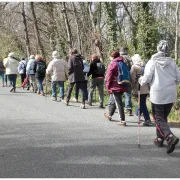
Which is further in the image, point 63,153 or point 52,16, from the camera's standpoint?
point 52,16

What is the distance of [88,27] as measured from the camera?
23.8m

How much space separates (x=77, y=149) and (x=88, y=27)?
1887cm

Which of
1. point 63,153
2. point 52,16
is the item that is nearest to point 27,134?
point 63,153

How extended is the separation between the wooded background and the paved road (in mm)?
8139

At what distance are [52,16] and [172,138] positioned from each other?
64.5 ft

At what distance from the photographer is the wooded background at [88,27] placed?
18828 mm

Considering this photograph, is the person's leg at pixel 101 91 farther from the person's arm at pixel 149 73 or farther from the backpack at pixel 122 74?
the person's arm at pixel 149 73

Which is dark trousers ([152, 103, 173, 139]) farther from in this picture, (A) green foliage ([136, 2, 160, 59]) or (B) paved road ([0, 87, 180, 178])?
(A) green foliage ([136, 2, 160, 59])

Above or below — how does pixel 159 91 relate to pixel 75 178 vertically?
above

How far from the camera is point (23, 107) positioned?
10633mm

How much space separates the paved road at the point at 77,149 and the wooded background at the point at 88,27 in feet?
26.7

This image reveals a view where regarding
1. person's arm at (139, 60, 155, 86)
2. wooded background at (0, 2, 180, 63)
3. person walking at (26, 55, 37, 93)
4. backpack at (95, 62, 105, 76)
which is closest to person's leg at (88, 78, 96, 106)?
backpack at (95, 62, 105, 76)

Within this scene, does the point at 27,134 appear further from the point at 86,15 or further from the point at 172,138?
the point at 86,15

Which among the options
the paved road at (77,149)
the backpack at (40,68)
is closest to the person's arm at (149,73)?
the paved road at (77,149)
